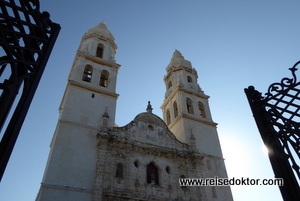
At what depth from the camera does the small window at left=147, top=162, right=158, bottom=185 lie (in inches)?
582

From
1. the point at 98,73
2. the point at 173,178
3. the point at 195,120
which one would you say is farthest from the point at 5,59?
the point at 195,120

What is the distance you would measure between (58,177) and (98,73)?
9.48m

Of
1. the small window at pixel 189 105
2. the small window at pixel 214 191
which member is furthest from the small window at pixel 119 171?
the small window at pixel 189 105

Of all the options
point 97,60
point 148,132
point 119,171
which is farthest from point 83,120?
point 97,60

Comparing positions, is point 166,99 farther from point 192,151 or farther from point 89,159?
point 89,159

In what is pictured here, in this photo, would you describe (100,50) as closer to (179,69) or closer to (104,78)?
(104,78)

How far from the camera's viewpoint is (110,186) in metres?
13.3

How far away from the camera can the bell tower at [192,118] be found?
57.4 ft

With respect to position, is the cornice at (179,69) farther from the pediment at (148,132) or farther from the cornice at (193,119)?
the pediment at (148,132)

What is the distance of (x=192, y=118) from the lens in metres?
20.3

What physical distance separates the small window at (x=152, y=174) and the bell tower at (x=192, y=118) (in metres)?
3.51

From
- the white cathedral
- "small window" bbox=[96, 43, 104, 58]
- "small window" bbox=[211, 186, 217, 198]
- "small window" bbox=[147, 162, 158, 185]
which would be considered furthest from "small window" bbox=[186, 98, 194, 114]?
"small window" bbox=[96, 43, 104, 58]

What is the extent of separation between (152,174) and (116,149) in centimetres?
269

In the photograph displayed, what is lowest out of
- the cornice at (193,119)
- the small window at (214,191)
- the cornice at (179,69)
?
the small window at (214,191)
